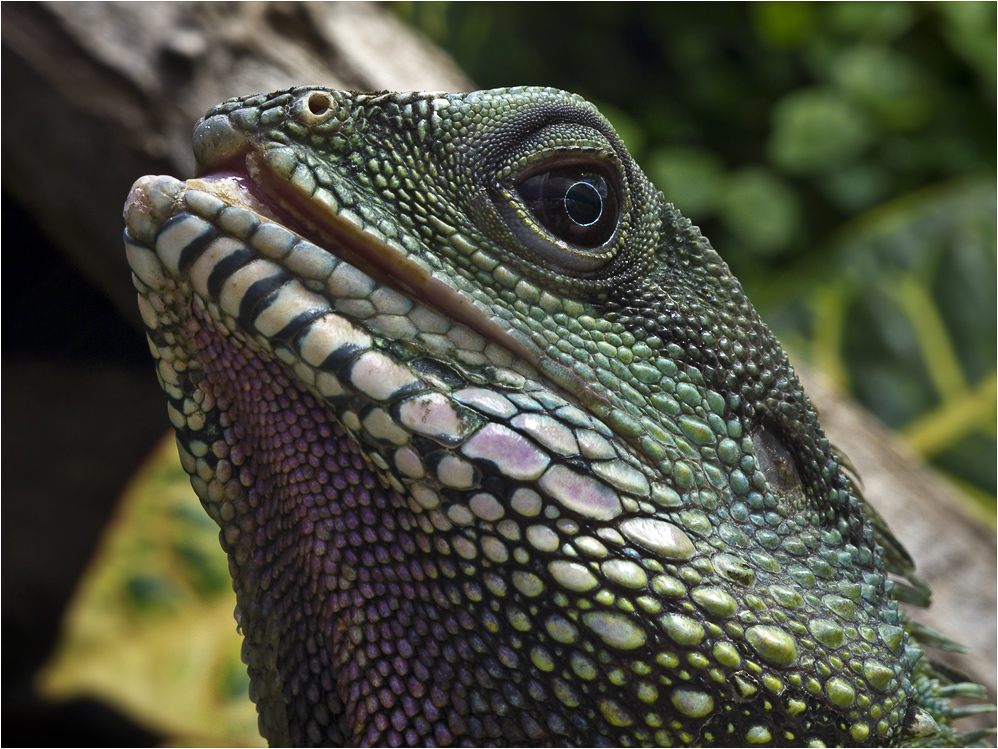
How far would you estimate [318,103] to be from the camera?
1086 millimetres

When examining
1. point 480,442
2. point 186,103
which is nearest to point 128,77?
point 186,103

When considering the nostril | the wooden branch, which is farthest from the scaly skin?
the wooden branch

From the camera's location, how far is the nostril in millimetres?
1081

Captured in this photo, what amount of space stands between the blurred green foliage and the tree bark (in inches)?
29.6

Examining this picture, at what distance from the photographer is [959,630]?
234 centimetres

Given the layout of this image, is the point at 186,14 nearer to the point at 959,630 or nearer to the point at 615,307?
the point at 615,307

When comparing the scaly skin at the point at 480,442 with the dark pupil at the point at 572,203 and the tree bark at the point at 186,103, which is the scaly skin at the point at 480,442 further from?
the tree bark at the point at 186,103

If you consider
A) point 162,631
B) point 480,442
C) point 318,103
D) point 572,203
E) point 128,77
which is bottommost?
point 162,631

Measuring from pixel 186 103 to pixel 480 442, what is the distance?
5.40 feet

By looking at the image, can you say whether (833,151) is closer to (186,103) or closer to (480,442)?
(186,103)

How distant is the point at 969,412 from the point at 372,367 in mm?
2896

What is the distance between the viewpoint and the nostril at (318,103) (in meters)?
1.08

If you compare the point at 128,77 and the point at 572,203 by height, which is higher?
the point at 128,77

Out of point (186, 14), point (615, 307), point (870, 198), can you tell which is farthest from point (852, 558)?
point (870, 198)
